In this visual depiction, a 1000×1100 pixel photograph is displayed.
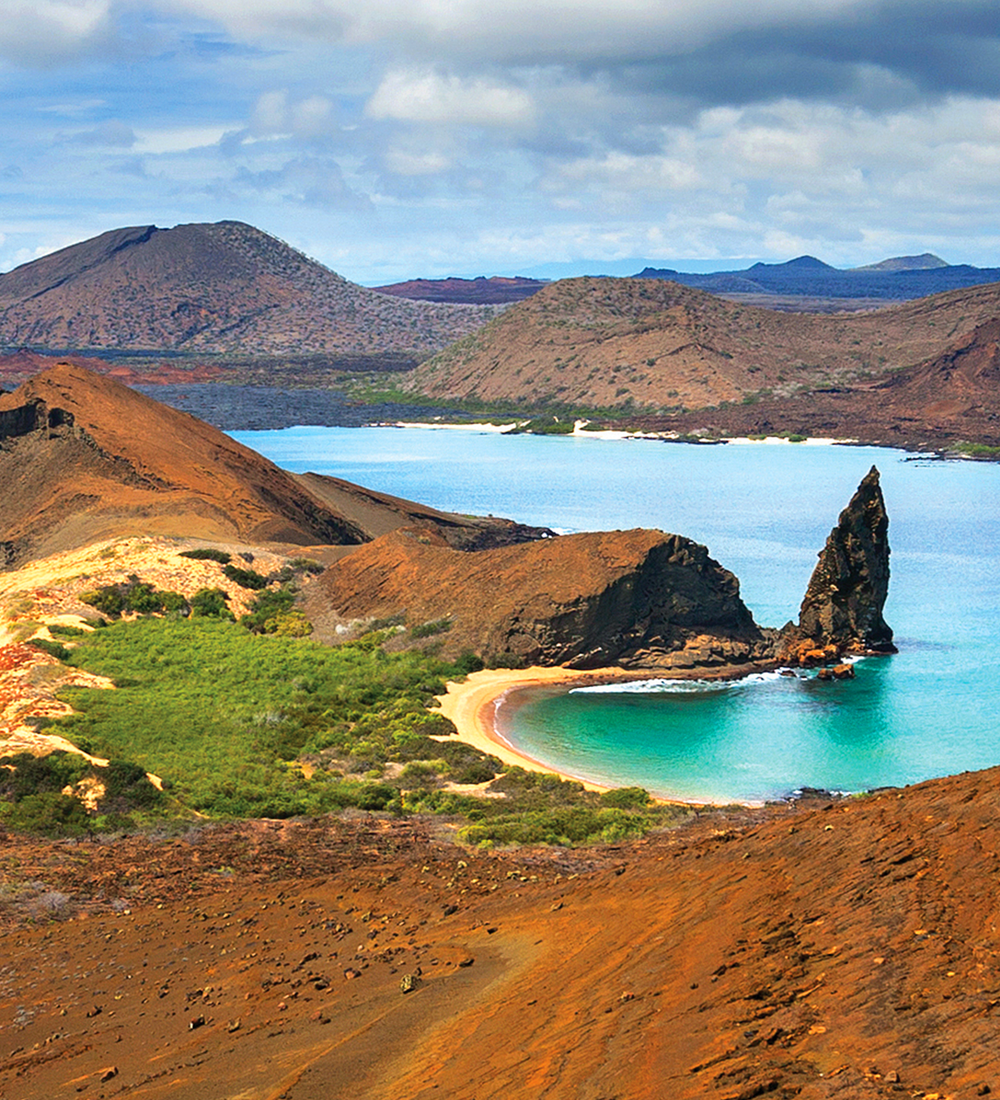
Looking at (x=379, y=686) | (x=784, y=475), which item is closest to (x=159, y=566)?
(x=379, y=686)

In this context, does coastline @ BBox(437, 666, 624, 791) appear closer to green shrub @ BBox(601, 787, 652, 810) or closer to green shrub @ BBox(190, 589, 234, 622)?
green shrub @ BBox(601, 787, 652, 810)

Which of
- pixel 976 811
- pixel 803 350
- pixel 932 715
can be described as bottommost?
pixel 932 715

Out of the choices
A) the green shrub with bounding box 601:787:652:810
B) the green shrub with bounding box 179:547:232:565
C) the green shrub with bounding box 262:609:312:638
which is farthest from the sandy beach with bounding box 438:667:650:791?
the green shrub with bounding box 179:547:232:565

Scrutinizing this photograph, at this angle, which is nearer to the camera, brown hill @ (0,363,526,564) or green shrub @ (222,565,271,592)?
green shrub @ (222,565,271,592)

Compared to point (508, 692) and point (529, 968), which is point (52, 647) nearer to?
point (508, 692)

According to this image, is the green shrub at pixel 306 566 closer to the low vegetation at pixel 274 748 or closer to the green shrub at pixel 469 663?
the low vegetation at pixel 274 748

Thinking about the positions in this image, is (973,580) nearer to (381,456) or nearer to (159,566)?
(159,566)
